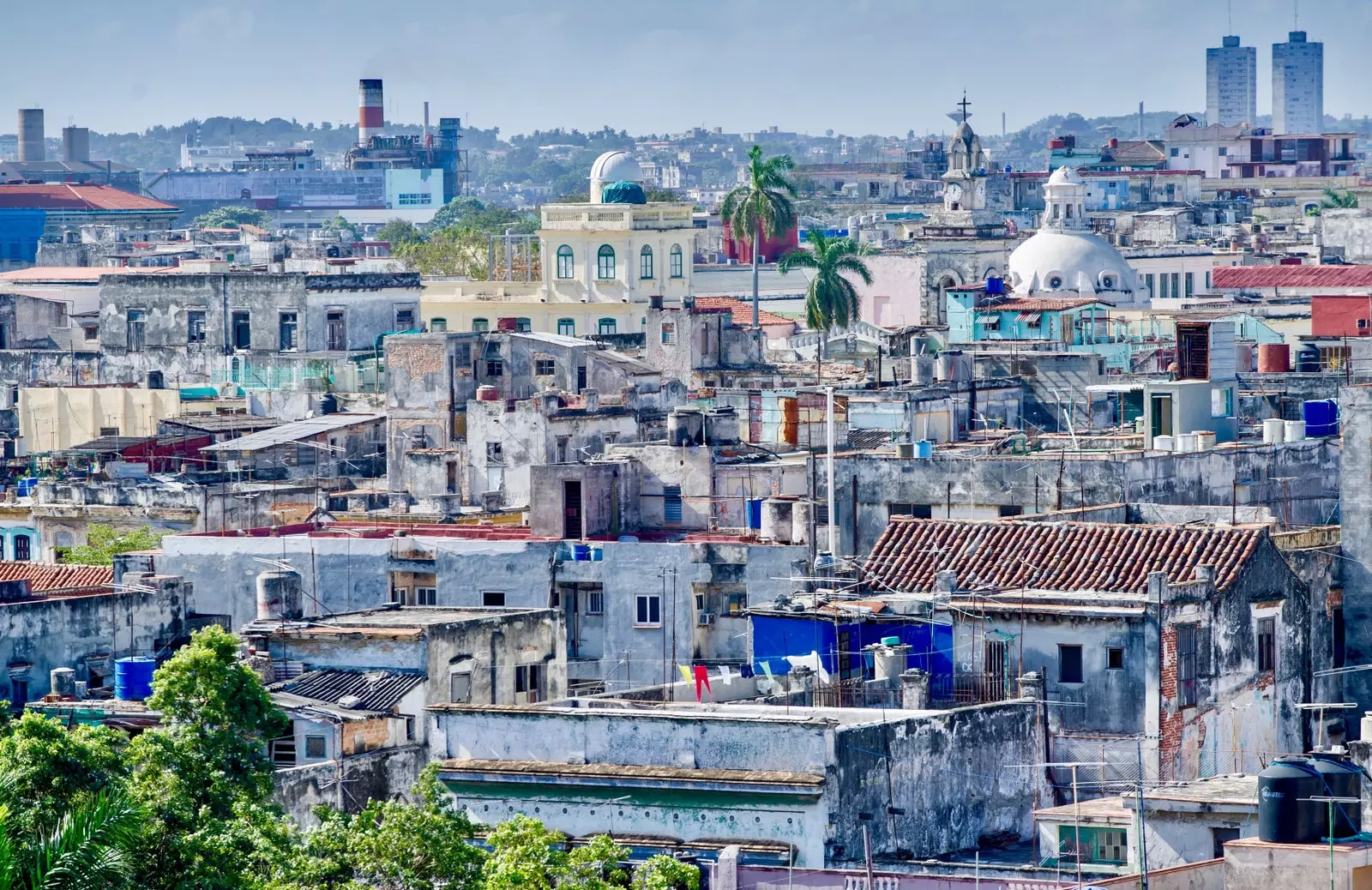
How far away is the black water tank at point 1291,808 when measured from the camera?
1372 inches

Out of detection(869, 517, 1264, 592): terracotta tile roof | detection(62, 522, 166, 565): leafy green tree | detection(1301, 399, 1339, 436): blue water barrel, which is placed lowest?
detection(62, 522, 166, 565): leafy green tree

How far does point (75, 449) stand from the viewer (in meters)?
82.4

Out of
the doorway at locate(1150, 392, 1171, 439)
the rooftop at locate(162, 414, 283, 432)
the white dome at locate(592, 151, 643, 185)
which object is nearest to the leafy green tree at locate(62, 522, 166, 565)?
the rooftop at locate(162, 414, 283, 432)

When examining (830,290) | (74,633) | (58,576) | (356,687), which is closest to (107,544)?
(58,576)

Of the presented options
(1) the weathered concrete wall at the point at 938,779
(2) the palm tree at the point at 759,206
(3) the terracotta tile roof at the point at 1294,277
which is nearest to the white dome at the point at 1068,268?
(3) the terracotta tile roof at the point at 1294,277

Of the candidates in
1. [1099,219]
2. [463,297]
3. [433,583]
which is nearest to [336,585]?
[433,583]

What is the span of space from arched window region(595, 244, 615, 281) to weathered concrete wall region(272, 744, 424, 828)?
7684cm

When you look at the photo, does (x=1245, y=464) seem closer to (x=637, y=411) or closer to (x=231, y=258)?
(x=637, y=411)

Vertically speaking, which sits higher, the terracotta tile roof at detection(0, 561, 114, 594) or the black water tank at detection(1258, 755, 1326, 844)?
the terracotta tile roof at detection(0, 561, 114, 594)

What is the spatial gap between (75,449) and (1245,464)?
3309 centimetres

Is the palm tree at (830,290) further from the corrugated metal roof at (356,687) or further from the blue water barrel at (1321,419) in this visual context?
the corrugated metal roof at (356,687)

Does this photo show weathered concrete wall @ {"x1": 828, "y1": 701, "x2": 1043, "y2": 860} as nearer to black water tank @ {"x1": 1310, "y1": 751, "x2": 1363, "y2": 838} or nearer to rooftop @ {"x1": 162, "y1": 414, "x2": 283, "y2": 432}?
black water tank @ {"x1": 1310, "y1": 751, "x2": 1363, "y2": 838}

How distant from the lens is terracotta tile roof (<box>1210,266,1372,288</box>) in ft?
385

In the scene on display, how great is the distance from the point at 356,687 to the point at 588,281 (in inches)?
2945
